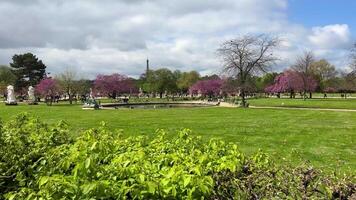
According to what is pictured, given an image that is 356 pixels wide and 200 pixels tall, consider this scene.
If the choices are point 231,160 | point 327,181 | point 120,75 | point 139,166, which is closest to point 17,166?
point 139,166

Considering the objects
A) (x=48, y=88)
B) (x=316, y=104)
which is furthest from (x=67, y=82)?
(x=316, y=104)

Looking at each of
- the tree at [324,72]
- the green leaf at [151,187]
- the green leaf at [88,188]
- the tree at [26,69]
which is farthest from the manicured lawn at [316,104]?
the tree at [26,69]

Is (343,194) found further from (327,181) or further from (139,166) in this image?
(139,166)

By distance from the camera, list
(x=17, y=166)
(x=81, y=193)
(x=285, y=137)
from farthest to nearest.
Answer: (x=285, y=137)
(x=17, y=166)
(x=81, y=193)

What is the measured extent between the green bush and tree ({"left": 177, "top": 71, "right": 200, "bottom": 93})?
115000 mm

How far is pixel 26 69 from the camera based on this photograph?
114 meters

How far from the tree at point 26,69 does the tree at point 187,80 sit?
122 ft

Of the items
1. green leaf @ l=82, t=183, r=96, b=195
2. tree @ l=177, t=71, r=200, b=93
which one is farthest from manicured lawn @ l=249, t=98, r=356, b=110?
tree @ l=177, t=71, r=200, b=93

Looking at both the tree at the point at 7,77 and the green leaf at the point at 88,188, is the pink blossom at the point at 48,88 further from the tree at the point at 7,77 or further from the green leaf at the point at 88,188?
the green leaf at the point at 88,188

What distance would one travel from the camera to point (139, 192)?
3156 mm

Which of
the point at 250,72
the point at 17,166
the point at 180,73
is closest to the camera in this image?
the point at 17,166

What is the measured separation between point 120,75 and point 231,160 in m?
101

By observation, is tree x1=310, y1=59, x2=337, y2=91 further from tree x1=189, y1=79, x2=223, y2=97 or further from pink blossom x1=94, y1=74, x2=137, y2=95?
pink blossom x1=94, y1=74, x2=137, y2=95

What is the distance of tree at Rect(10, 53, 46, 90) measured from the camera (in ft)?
374
